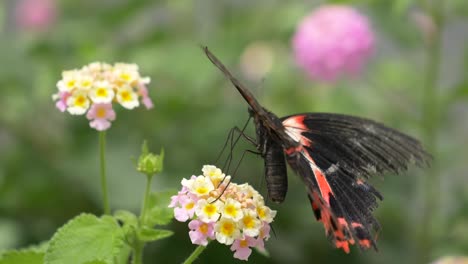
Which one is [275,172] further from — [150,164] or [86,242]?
[86,242]

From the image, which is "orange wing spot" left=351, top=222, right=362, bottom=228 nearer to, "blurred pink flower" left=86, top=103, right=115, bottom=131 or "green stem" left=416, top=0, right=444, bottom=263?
"blurred pink flower" left=86, top=103, right=115, bottom=131

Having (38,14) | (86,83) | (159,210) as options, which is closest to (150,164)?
(159,210)

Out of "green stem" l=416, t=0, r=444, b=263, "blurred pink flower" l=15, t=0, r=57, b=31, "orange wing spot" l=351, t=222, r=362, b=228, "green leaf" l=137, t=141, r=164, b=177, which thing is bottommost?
"orange wing spot" l=351, t=222, r=362, b=228

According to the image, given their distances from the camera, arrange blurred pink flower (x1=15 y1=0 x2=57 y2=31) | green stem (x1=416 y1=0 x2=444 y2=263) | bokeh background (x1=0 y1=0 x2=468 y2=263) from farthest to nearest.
→ blurred pink flower (x1=15 y1=0 x2=57 y2=31)
bokeh background (x1=0 y1=0 x2=468 y2=263)
green stem (x1=416 y1=0 x2=444 y2=263)

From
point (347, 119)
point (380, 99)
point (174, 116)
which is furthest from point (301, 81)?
point (347, 119)

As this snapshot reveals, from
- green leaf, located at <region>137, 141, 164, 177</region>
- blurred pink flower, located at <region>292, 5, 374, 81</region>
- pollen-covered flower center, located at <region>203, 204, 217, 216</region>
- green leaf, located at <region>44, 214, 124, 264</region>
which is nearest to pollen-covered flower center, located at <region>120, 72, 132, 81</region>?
green leaf, located at <region>137, 141, 164, 177</region>

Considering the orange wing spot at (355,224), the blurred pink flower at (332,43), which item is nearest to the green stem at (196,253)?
the orange wing spot at (355,224)
